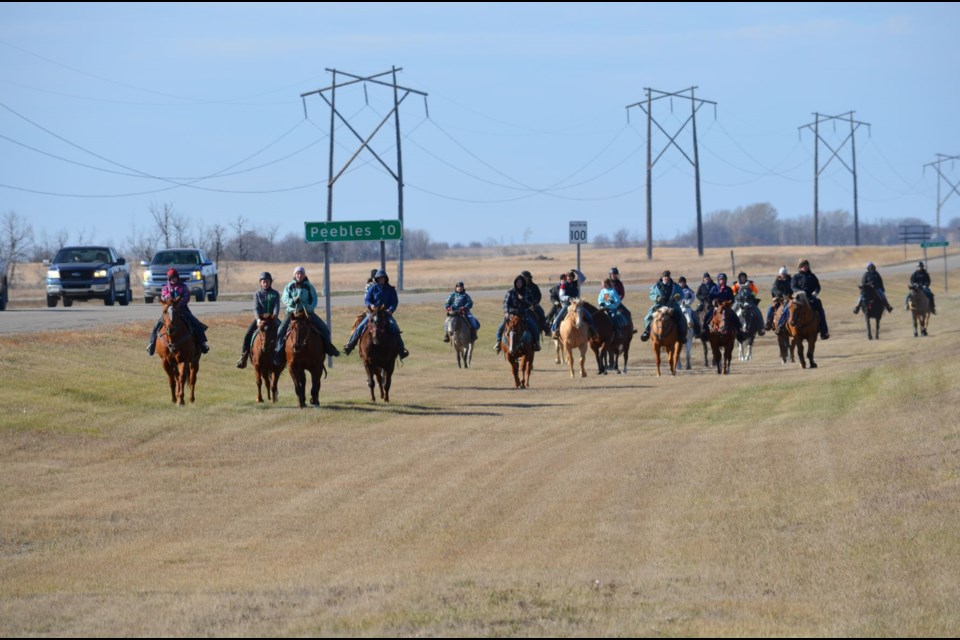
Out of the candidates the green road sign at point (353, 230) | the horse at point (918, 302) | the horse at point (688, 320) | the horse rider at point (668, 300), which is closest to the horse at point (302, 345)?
the green road sign at point (353, 230)

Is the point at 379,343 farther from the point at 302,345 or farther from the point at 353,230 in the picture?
the point at 353,230

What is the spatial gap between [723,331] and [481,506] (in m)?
19.5

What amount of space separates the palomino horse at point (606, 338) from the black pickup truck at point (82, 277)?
21.6 metres

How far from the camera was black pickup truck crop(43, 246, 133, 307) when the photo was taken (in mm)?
51969

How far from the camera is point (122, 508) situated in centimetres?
1758

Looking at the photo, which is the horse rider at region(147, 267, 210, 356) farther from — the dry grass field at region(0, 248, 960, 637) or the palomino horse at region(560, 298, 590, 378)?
the palomino horse at region(560, 298, 590, 378)

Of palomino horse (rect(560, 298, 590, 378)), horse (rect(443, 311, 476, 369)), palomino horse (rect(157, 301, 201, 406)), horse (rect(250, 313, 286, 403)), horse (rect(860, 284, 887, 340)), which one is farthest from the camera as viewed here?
horse (rect(860, 284, 887, 340))

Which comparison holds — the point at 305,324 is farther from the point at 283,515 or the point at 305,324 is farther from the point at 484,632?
the point at 484,632

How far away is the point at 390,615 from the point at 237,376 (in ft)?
78.3

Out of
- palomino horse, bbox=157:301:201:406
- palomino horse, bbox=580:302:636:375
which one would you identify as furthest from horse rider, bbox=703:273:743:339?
palomino horse, bbox=157:301:201:406

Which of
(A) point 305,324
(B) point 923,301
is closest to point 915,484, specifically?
(A) point 305,324

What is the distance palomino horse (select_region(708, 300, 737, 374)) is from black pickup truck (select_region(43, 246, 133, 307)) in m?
25.3

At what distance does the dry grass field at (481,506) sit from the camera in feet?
38.1

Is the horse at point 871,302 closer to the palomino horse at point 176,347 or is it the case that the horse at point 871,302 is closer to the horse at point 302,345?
the horse at point 302,345
